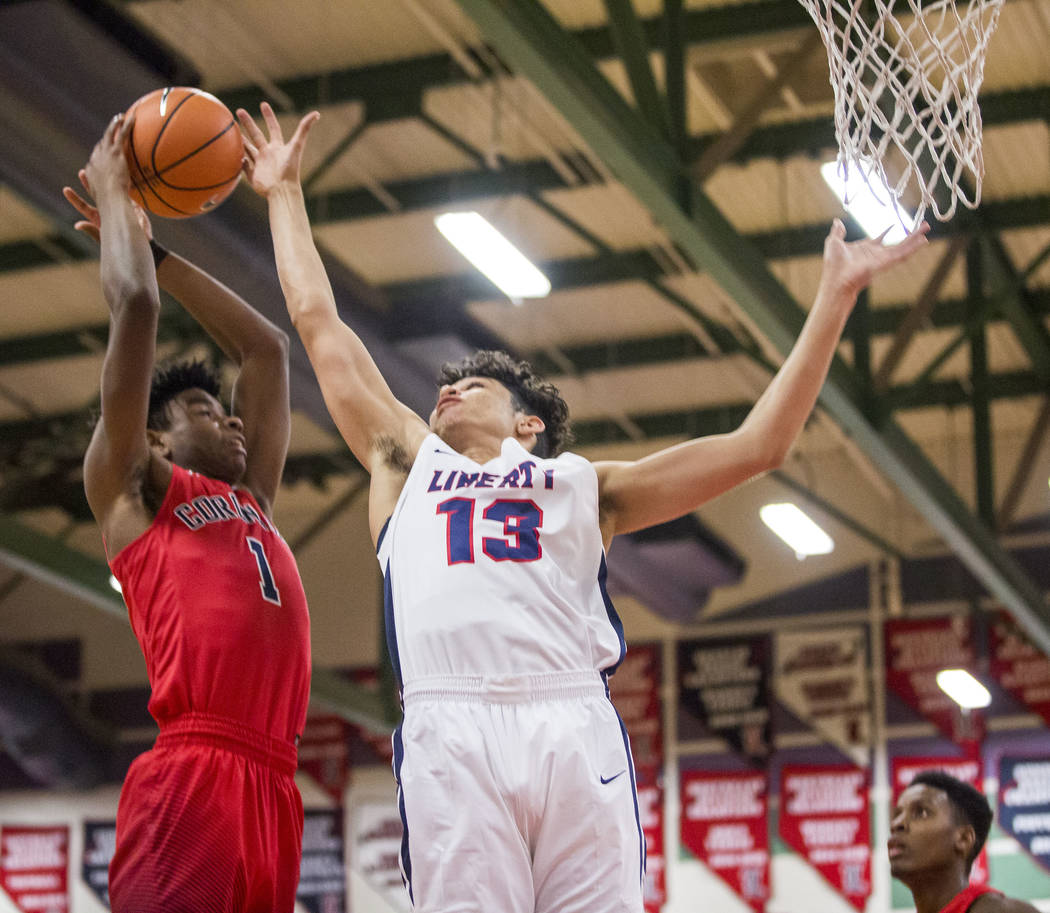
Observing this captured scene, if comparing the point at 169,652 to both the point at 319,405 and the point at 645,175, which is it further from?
the point at 319,405

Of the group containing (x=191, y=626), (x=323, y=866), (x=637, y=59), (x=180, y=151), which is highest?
(x=637, y=59)

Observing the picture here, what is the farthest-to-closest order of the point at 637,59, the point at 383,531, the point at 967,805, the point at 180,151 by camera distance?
the point at 637,59 < the point at 967,805 < the point at 180,151 < the point at 383,531

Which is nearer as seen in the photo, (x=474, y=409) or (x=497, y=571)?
(x=497, y=571)

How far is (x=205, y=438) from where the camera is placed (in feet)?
15.0

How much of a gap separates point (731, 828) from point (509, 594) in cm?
1340

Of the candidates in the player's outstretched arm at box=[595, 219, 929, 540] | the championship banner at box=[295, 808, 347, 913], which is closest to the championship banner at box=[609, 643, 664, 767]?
the championship banner at box=[295, 808, 347, 913]

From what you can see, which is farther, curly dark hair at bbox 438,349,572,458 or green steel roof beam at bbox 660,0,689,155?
green steel roof beam at bbox 660,0,689,155

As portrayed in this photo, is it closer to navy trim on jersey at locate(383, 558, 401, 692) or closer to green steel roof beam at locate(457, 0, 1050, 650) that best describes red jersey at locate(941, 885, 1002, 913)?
navy trim on jersey at locate(383, 558, 401, 692)

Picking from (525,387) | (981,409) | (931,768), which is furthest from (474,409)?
(931,768)

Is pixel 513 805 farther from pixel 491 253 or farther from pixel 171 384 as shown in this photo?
pixel 491 253

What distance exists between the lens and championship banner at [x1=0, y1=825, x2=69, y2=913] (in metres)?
18.0

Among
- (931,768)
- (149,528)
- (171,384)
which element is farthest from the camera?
(931,768)

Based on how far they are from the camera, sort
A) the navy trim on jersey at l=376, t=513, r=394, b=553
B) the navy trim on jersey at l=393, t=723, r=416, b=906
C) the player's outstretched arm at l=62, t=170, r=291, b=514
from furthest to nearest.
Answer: the player's outstretched arm at l=62, t=170, r=291, b=514, the navy trim on jersey at l=376, t=513, r=394, b=553, the navy trim on jersey at l=393, t=723, r=416, b=906

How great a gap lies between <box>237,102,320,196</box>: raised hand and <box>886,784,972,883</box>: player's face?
3325 mm
